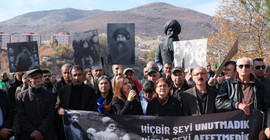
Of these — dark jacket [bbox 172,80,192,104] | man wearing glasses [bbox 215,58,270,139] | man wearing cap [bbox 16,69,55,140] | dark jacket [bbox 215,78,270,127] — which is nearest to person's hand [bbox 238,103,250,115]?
man wearing glasses [bbox 215,58,270,139]

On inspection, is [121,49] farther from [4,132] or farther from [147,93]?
[4,132]

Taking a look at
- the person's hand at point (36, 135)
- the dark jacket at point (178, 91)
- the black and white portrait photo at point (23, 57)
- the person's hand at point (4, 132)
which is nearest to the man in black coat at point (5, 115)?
the person's hand at point (4, 132)

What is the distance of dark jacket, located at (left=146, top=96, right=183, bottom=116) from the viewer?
15.6ft

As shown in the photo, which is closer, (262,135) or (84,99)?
(262,135)

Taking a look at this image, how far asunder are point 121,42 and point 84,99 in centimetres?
201

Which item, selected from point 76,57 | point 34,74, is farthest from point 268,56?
point 34,74

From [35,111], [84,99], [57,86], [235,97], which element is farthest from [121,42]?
[235,97]

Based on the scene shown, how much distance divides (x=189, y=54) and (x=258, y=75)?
141 cm

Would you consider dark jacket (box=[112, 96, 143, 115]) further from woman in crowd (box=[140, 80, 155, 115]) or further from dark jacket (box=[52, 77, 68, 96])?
dark jacket (box=[52, 77, 68, 96])

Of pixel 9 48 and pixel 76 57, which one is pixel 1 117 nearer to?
pixel 76 57

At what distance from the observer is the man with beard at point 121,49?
270 inches

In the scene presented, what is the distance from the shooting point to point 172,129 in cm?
466

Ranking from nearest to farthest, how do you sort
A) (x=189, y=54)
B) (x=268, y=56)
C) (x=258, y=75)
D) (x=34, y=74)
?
(x=34, y=74) → (x=258, y=75) → (x=189, y=54) → (x=268, y=56)

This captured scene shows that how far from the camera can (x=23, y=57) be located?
7297mm
